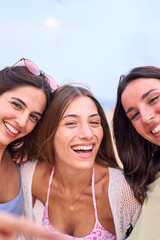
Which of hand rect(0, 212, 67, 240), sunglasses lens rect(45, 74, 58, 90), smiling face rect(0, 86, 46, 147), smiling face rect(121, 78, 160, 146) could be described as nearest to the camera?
hand rect(0, 212, 67, 240)

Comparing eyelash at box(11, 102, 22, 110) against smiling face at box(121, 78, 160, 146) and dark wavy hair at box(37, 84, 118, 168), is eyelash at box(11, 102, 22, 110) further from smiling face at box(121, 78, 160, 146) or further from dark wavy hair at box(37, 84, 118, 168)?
smiling face at box(121, 78, 160, 146)

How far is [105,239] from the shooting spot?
9.96 feet

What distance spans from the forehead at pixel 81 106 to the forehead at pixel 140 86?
400mm

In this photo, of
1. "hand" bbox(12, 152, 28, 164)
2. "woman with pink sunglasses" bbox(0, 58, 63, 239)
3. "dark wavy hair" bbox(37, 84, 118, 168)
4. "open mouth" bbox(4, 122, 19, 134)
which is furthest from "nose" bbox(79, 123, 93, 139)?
"hand" bbox(12, 152, 28, 164)

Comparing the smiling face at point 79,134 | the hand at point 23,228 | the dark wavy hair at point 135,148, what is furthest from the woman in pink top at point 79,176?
the hand at point 23,228

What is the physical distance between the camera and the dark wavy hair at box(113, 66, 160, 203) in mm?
2982

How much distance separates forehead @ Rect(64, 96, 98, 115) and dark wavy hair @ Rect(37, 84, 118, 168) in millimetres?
42

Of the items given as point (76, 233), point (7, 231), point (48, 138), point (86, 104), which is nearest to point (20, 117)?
point (48, 138)

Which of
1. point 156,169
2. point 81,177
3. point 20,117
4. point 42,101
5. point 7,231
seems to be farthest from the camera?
point 81,177

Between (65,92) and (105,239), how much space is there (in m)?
1.77

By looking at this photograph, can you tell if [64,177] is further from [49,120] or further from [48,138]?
[49,120]

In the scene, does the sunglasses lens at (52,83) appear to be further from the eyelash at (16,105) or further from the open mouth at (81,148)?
the open mouth at (81,148)

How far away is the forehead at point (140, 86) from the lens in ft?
9.33

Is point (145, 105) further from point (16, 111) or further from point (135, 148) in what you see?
point (16, 111)
